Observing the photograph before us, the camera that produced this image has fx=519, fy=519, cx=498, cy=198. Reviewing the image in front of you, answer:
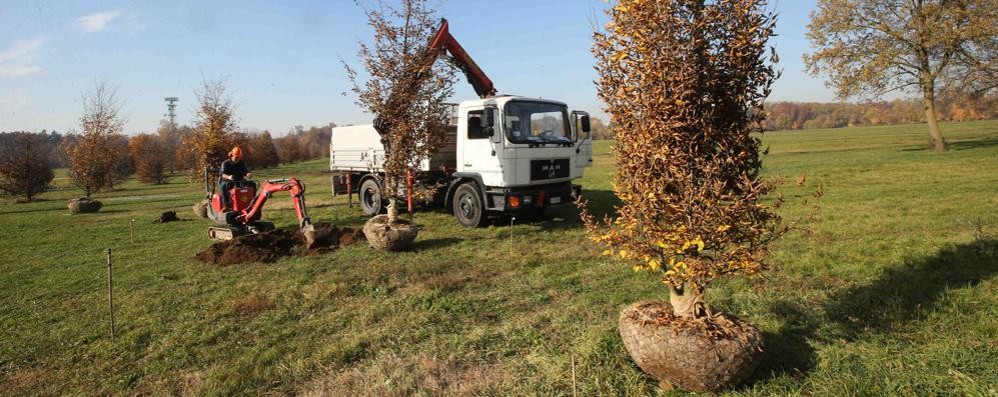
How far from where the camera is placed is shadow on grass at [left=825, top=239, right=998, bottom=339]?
464cm

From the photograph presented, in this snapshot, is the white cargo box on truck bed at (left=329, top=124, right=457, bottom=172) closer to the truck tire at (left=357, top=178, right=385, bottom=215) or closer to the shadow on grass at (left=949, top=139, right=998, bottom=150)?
the truck tire at (left=357, top=178, right=385, bottom=215)

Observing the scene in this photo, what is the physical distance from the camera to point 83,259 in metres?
9.36

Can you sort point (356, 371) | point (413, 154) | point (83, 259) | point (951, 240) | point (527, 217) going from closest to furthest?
1. point (356, 371)
2. point (951, 240)
3. point (83, 259)
4. point (413, 154)
5. point (527, 217)

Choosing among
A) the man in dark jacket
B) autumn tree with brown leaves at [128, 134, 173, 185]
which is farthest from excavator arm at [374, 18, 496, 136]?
autumn tree with brown leaves at [128, 134, 173, 185]

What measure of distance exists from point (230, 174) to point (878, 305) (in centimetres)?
1057

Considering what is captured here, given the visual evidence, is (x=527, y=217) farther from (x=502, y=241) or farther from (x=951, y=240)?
(x=951, y=240)

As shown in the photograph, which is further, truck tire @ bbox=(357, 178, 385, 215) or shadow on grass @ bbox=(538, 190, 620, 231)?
truck tire @ bbox=(357, 178, 385, 215)

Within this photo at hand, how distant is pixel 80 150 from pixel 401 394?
951 inches

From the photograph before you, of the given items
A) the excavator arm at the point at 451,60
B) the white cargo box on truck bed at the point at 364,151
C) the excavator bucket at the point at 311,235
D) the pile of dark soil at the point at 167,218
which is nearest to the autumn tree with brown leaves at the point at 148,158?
the pile of dark soil at the point at 167,218

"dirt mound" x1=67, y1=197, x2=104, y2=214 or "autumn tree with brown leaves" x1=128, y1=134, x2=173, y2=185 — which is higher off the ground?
"autumn tree with brown leaves" x1=128, y1=134, x2=173, y2=185

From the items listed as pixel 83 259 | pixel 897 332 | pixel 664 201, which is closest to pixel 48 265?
pixel 83 259

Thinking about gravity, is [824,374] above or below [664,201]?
below

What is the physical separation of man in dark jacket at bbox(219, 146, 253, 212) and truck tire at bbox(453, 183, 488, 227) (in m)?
4.21

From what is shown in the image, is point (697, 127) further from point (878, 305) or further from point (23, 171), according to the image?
point (23, 171)
